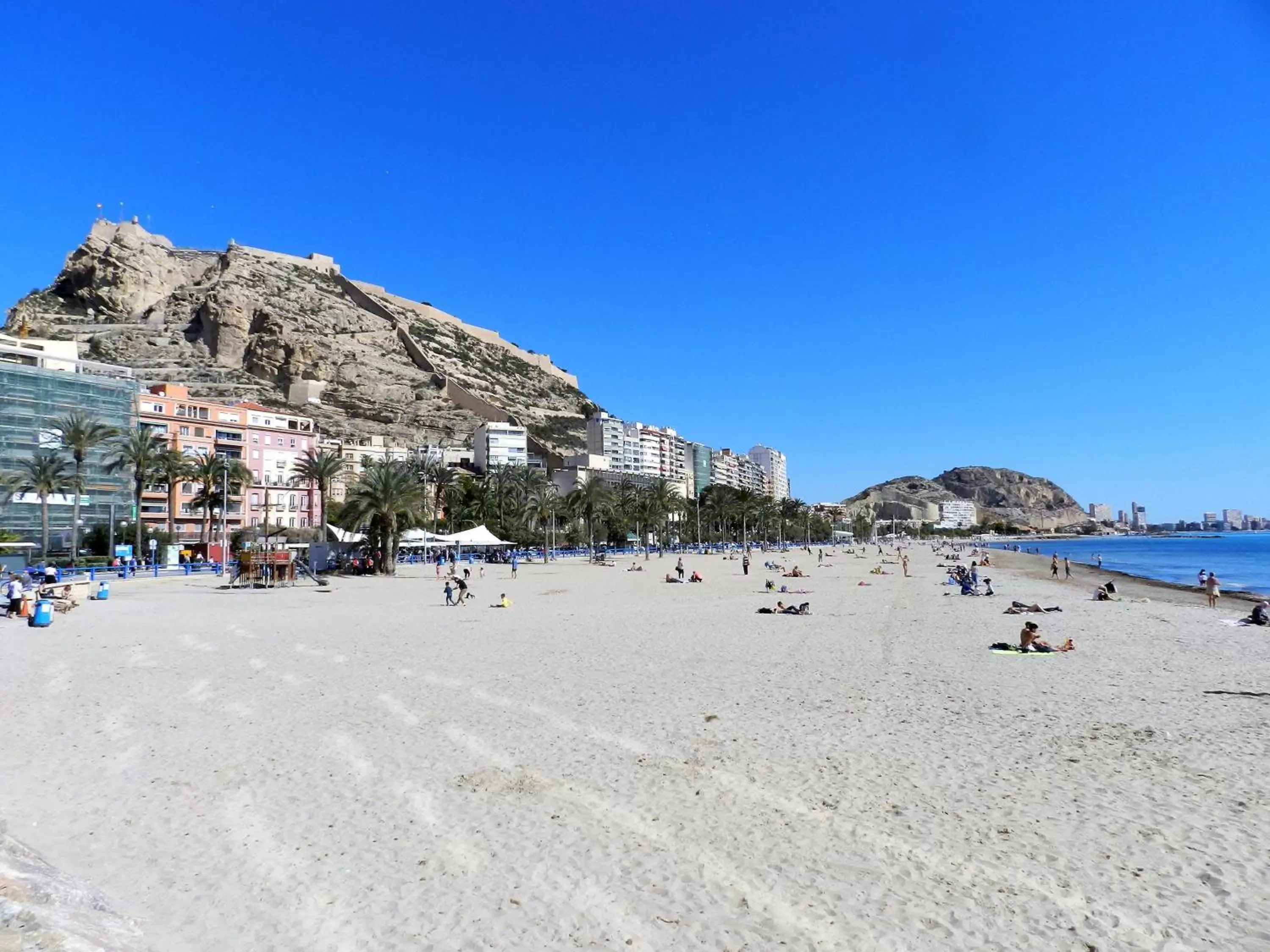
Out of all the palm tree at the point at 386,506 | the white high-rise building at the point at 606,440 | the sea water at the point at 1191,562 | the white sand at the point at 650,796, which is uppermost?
the white high-rise building at the point at 606,440

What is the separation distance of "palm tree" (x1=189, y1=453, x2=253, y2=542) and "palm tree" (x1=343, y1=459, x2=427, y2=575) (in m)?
12.3

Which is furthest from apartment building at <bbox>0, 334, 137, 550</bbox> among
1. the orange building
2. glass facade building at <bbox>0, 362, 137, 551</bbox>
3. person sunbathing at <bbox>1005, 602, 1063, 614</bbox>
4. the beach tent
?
person sunbathing at <bbox>1005, 602, 1063, 614</bbox>

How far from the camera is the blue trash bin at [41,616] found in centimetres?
1884

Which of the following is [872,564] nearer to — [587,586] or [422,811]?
[587,586]

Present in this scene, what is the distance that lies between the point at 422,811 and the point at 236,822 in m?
1.53

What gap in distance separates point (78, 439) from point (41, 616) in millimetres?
31881

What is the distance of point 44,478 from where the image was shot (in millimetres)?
43969

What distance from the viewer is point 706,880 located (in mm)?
5328

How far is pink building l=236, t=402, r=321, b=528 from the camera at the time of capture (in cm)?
7331

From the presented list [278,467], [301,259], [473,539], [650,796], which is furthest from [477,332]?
[650,796]

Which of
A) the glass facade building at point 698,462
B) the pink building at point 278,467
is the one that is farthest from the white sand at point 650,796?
the glass facade building at point 698,462

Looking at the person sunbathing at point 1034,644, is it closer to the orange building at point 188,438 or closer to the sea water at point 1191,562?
the sea water at point 1191,562

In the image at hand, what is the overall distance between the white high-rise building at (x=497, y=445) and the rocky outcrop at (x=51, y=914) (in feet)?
361

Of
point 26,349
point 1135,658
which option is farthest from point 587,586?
point 26,349
